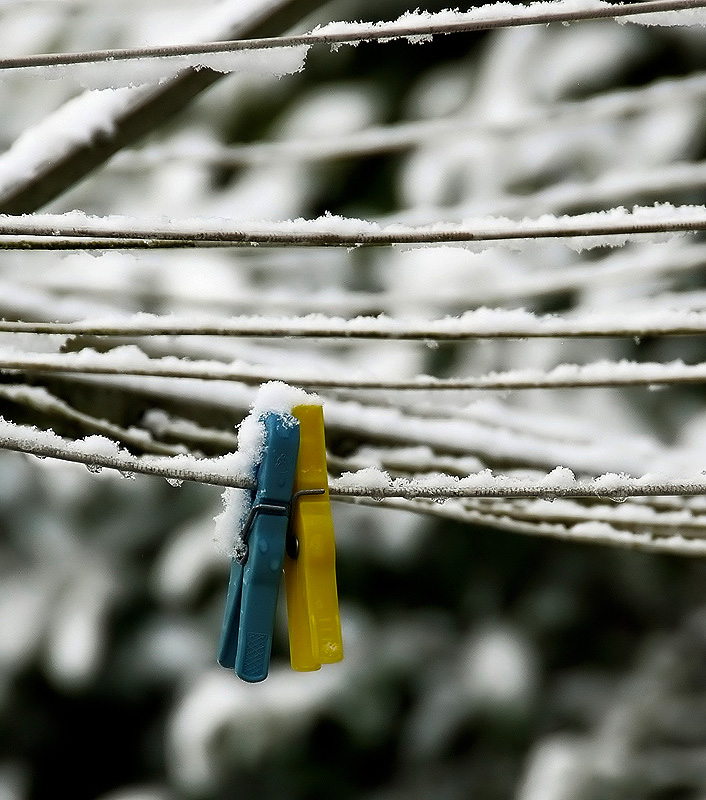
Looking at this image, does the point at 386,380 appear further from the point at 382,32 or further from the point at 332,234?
the point at 382,32

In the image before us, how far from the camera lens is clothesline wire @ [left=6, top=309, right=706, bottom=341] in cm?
65

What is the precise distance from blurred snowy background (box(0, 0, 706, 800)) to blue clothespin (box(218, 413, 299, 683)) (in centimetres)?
43

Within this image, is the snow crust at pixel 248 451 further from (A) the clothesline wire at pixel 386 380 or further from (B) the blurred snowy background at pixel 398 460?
(B) the blurred snowy background at pixel 398 460

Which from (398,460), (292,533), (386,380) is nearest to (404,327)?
(386,380)

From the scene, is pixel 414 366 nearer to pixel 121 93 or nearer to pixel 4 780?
pixel 121 93

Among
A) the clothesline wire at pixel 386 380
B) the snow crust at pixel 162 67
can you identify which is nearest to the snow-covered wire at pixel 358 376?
the clothesline wire at pixel 386 380

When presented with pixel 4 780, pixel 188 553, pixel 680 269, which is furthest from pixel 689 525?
pixel 4 780

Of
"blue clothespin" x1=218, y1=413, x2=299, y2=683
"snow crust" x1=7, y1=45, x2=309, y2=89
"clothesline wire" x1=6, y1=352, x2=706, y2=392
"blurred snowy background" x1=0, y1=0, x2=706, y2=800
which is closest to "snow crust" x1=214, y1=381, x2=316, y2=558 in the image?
"blue clothespin" x1=218, y1=413, x2=299, y2=683

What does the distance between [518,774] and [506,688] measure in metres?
0.15

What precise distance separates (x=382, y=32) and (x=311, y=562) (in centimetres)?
36

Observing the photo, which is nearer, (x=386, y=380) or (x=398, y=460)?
(x=386, y=380)

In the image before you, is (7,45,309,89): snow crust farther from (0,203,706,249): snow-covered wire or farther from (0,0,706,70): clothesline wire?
(0,203,706,249): snow-covered wire

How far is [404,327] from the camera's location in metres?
0.66

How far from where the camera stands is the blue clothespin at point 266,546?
1.78 feet
